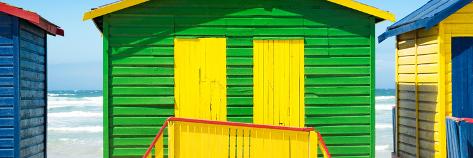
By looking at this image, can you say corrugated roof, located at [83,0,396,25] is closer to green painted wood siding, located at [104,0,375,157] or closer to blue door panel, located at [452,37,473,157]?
green painted wood siding, located at [104,0,375,157]

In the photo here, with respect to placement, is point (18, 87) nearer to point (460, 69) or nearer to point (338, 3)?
point (338, 3)

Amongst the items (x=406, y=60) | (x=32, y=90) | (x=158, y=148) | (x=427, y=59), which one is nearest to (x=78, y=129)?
(x=32, y=90)

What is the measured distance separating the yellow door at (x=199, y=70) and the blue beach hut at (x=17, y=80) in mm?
2788

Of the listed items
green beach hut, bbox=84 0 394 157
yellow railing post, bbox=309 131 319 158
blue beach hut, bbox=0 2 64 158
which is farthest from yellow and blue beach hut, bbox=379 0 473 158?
blue beach hut, bbox=0 2 64 158

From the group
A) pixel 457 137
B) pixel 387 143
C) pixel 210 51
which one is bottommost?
pixel 387 143

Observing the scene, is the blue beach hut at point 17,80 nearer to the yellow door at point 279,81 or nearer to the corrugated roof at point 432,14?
the yellow door at point 279,81

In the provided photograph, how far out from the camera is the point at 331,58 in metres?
12.5

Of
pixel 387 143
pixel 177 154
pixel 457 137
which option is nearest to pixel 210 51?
pixel 177 154

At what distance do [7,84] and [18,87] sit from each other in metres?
0.20

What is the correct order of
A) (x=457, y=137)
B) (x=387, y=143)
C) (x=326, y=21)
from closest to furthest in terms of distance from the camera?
(x=457, y=137)
(x=326, y=21)
(x=387, y=143)

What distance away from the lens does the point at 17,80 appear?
12.0 metres

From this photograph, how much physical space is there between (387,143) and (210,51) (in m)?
21.5

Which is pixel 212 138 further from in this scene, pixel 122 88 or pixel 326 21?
pixel 326 21

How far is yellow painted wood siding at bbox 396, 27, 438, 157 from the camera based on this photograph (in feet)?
41.7
